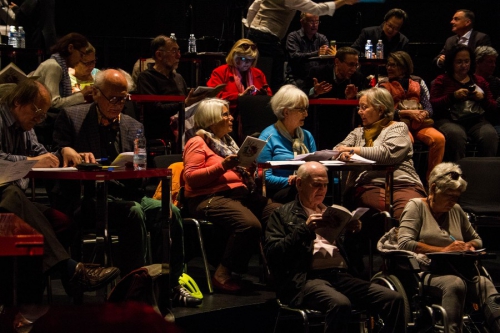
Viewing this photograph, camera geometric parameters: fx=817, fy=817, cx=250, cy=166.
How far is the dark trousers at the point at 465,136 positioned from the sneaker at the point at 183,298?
290 centimetres

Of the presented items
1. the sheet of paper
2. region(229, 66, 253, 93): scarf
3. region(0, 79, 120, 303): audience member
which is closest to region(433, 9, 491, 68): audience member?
region(229, 66, 253, 93): scarf

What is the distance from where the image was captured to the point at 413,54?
9523mm

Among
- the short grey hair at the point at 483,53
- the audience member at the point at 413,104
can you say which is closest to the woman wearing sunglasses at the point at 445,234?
the audience member at the point at 413,104

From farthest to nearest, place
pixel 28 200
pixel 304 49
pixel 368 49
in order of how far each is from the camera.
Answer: pixel 368 49, pixel 304 49, pixel 28 200

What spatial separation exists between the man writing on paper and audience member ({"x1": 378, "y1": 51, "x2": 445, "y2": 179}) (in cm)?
226

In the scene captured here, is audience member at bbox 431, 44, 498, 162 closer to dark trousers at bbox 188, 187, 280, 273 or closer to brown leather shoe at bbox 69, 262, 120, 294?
dark trousers at bbox 188, 187, 280, 273

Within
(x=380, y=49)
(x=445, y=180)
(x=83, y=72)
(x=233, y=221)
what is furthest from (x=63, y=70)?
(x=380, y=49)

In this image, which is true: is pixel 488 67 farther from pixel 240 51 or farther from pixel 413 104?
pixel 240 51

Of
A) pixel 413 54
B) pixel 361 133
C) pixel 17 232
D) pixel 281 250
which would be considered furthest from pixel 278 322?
pixel 413 54

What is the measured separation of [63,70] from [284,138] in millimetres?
1672

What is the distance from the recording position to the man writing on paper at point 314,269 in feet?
13.2

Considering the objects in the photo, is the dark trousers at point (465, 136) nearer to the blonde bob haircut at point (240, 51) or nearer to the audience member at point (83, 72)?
the blonde bob haircut at point (240, 51)

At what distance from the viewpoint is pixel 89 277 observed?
3.88 meters

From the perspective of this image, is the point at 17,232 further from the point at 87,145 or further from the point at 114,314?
the point at 87,145
